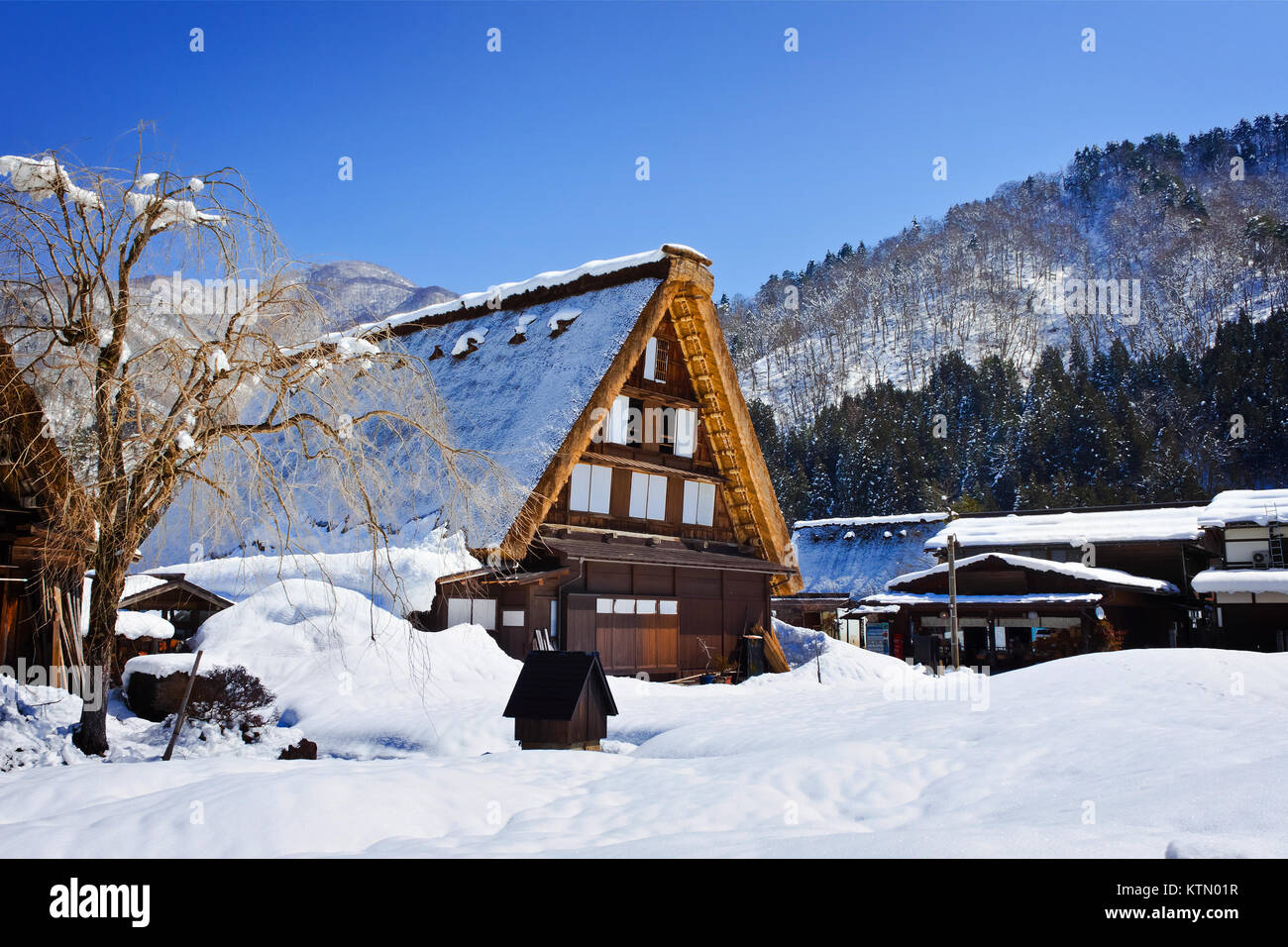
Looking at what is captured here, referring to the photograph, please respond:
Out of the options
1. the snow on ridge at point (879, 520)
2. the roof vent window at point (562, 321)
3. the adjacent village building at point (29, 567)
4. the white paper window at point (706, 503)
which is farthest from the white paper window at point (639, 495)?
the snow on ridge at point (879, 520)

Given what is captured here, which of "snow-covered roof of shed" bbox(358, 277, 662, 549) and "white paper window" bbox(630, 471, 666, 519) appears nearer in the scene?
"snow-covered roof of shed" bbox(358, 277, 662, 549)

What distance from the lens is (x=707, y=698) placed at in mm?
16328

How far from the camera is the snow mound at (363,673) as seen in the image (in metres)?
12.2

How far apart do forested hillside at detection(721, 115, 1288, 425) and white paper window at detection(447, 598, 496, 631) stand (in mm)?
85041

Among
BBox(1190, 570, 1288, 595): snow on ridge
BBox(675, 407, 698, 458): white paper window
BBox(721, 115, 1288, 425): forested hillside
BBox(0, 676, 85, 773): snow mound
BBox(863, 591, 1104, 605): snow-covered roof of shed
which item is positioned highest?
BBox(721, 115, 1288, 425): forested hillside

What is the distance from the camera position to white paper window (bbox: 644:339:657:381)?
21.8 metres

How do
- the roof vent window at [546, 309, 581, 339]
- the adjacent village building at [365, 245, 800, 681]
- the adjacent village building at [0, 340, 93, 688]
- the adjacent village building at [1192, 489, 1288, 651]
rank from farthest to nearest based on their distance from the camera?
1. the adjacent village building at [1192, 489, 1288, 651]
2. the roof vent window at [546, 309, 581, 339]
3. the adjacent village building at [365, 245, 800, 681]
4. the adjacent village building at [0, 340, 93, 688]

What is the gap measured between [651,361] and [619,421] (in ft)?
6.02

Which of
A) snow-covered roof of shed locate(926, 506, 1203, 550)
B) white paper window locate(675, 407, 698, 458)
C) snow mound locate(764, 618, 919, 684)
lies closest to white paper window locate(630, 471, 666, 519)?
white paper window locate(675, 407, 698, 458)

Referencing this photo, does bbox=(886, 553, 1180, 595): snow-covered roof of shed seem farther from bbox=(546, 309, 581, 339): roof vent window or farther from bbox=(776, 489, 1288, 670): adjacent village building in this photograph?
bbox=(546, 309, 581, 339): roof vent window

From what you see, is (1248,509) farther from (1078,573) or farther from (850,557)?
(850,557)

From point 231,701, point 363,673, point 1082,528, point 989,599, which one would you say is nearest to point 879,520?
point 1082,528

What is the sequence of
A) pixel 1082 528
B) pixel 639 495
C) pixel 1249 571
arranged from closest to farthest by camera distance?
pixel 639 495 < pixel 1249 571 < pixel 1082 528

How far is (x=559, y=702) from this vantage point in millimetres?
10219
